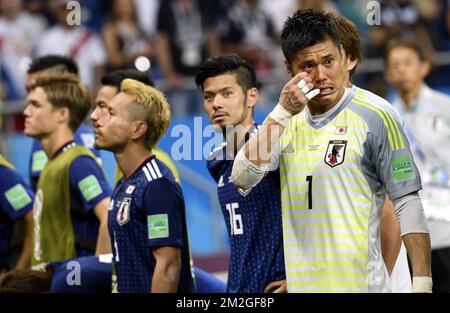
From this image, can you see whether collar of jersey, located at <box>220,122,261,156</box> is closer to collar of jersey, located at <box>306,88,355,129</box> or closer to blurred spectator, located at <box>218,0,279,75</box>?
collar of jersey, located at <box>306,88,355,129</box>

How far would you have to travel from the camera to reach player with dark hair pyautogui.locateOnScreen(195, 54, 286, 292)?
18.2 ft

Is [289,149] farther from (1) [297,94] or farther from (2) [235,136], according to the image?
(2) [235,136]

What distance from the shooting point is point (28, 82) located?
816 cm

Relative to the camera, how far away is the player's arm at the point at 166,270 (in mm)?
5785

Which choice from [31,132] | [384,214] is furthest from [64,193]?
[384,214]

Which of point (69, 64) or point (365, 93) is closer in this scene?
point (365, 93)

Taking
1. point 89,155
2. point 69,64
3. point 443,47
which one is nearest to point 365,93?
point 89,155

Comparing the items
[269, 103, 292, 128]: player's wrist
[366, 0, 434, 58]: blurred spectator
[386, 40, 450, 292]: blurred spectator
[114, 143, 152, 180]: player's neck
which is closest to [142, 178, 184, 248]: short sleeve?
[114, 143, 152, 180]: player's neck

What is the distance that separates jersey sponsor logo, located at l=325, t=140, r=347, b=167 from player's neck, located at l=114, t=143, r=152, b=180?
1554 millimetres

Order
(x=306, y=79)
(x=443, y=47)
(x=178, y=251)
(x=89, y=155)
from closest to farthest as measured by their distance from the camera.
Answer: (x=306, y=79), (x=178, y=251), (x=89, y=155), (x=443, y=47)

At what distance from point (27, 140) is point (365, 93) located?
619cm

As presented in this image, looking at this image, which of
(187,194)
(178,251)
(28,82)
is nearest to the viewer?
(178,251)
